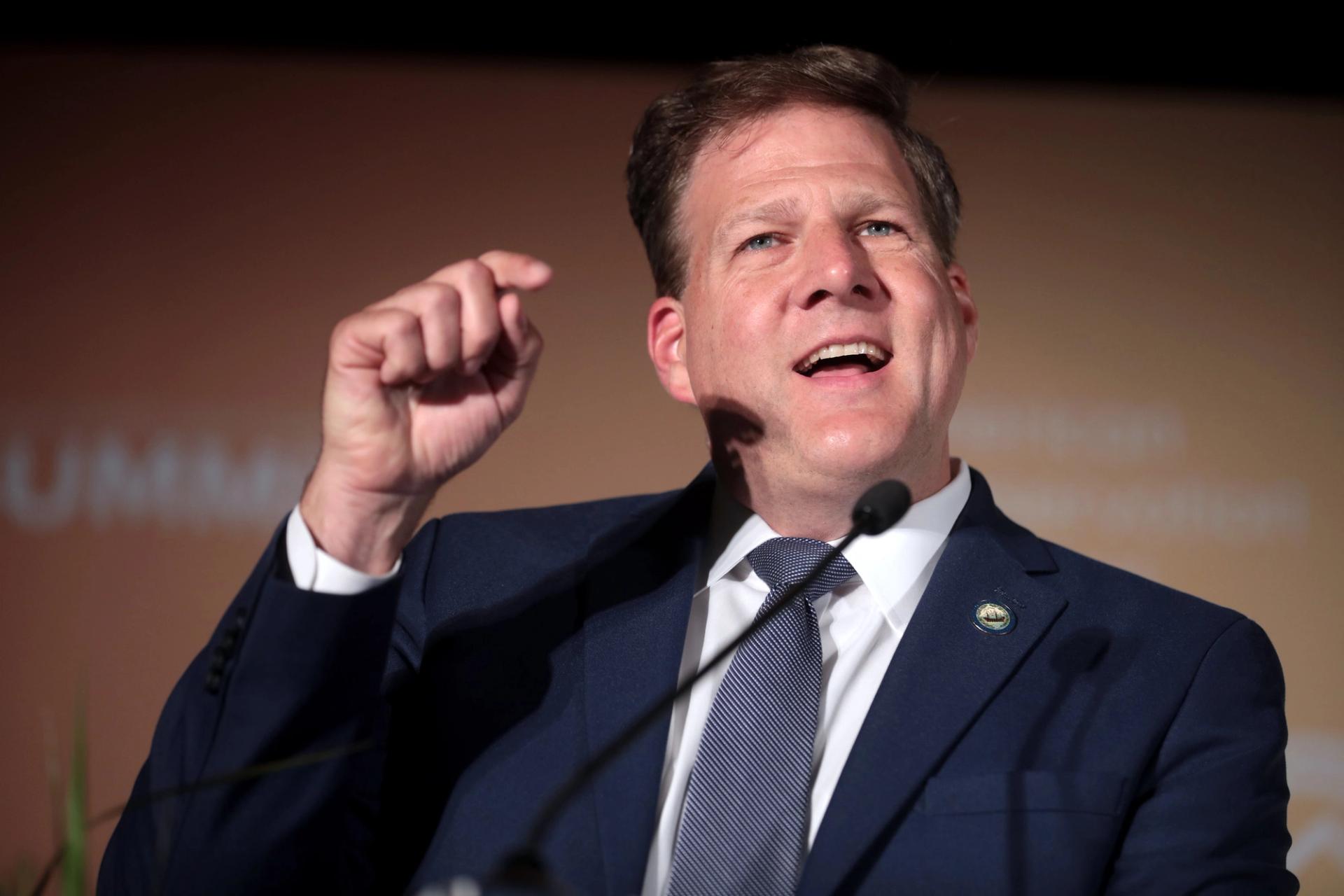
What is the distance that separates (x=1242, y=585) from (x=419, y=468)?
2192mm

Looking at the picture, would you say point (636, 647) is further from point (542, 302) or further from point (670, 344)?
point (542, 302)

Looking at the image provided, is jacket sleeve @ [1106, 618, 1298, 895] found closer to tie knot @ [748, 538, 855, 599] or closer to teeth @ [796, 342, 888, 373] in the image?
tie knot @ [748, 538, 855, 599]

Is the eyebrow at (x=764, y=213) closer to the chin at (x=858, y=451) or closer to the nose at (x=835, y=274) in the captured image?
the nose at (x=835, y=274)

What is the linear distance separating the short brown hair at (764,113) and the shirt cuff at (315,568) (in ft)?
2.55

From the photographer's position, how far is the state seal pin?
1.46 metres

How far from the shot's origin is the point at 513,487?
2.74 m

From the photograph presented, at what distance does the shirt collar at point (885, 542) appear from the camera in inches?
60.6

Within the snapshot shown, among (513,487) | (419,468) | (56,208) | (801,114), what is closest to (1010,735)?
(419,468)

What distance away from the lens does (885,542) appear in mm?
1565

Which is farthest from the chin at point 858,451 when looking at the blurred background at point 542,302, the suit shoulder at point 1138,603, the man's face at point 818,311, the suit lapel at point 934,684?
the blurred background at point 542,302

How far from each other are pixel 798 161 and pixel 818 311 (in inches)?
11.1

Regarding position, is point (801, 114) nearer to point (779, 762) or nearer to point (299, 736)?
point (779, 762)

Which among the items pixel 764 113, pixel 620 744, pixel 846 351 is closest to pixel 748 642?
pixel 846 351

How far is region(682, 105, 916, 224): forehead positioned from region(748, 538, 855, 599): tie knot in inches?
19.5
